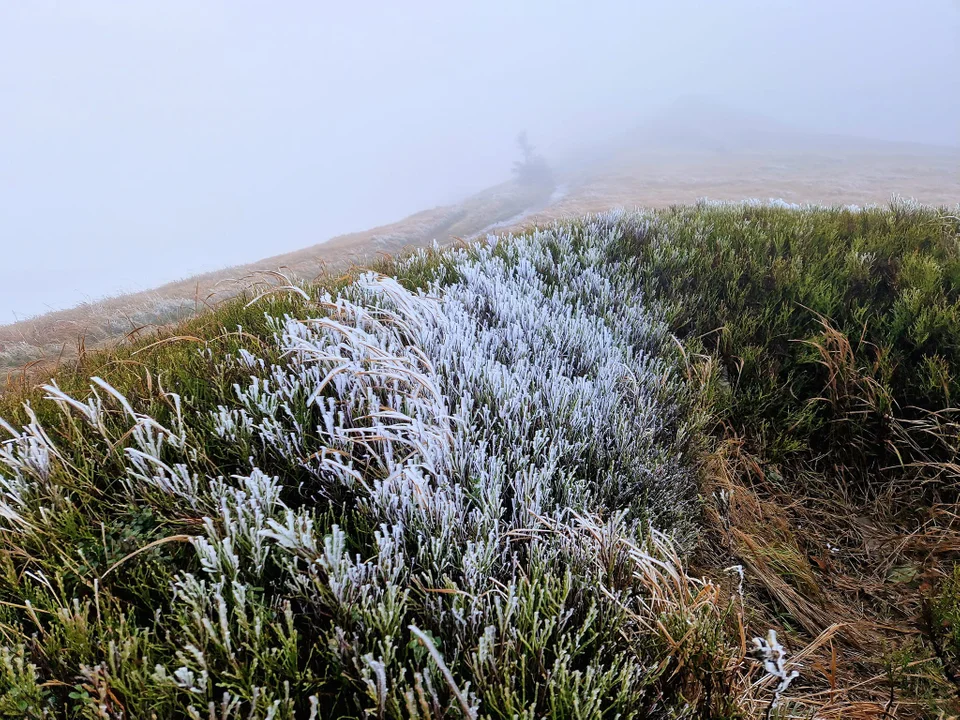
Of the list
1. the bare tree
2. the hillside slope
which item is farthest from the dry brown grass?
the bare tree

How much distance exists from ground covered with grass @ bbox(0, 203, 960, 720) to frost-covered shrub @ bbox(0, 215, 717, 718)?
16 mm

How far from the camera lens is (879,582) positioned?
93.5 inches

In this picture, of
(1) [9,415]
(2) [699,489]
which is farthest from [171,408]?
(2) [699,489]

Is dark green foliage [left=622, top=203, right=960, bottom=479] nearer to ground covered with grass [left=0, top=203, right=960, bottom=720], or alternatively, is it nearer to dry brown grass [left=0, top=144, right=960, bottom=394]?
ground covered with grass [left=0, top=203, right=960, bottom=720]

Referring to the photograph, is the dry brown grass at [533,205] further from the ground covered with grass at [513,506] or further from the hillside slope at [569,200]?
the ground covered with grass at [513,506]

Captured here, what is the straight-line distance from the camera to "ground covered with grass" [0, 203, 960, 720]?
4.19 feet

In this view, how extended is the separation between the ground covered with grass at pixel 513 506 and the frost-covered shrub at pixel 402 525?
2 centimetres

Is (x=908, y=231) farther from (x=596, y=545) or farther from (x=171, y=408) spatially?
(x=171, y=408)

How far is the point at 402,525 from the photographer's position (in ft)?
5.37

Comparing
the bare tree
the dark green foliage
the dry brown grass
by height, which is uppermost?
the bare tree

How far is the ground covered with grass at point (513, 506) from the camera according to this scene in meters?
1.28

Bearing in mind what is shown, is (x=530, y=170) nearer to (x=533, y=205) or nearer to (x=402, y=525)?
(x=533, y=205)

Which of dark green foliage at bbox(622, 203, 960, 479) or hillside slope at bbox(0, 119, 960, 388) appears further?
hillside slope at bbox(0, 119, 960, 388)

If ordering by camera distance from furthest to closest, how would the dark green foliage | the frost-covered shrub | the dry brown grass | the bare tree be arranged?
the bare tree, the dry brown grass, the dark green foliage, the frost-covered shrub
